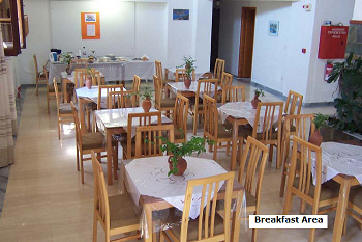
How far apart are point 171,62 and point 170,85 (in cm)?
403

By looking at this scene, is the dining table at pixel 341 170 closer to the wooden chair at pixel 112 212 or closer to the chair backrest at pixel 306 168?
the chair backrest at pixel 306 168

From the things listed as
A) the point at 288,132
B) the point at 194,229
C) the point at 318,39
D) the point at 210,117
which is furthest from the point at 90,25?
the point at 194,229

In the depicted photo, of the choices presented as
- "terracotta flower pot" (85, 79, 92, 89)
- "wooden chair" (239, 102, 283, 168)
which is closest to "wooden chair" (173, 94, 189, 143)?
"wooden chair" (239, 102, 283, 168)

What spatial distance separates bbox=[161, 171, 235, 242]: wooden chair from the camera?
2.67m

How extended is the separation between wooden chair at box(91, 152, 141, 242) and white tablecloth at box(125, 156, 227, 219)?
0.12 meters

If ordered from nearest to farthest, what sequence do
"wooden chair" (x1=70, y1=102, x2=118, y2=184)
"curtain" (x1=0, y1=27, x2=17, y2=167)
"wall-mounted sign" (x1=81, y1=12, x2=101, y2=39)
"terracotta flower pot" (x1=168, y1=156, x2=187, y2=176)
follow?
1. "terracotta flower pot" (x1=168, y1=156, x2=187, y2=176)
2. "wooden chair" (x1=70, y1=102, x2=118, y2=184)
3. "curtain" (x1=0, y1=27, x2=17, y2=167)
4. "wall-mounted sign" (x1=81, y1=12, x2=101, y2=39)

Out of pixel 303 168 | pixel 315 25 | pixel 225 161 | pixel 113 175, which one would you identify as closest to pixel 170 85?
pixel 225 161

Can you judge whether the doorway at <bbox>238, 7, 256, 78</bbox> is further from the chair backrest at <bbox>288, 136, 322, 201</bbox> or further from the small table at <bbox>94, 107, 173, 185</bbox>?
the chair backrest at <bbox>288, 136, 322, 201</bbox>

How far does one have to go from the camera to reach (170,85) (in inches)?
283

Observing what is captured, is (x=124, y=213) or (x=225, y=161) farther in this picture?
(x=225, y=161)

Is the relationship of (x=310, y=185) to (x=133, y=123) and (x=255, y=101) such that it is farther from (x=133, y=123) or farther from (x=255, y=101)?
(x=133, y=123)

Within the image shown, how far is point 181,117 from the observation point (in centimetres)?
509

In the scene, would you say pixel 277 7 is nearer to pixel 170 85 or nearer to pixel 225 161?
pixel 170 85

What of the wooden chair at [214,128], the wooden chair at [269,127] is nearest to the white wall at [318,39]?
the wooden chair at [269,127]
